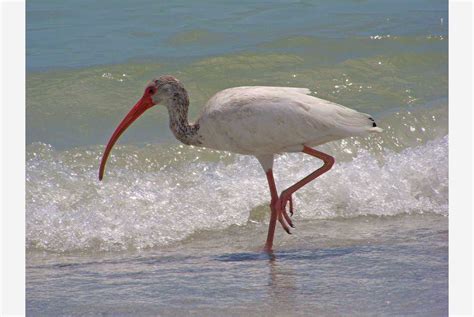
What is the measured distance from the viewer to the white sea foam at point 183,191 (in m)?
8.70

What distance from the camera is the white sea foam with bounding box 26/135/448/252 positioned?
8.70 metres

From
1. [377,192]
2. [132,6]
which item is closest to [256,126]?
[377,192]

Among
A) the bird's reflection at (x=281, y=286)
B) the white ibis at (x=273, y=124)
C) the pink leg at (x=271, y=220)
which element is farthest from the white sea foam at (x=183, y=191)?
the bird's reflection at (x=281, y=286)

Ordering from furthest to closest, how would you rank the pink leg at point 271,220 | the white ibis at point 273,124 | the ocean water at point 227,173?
the pink leg at point 271,220, the white ibis at point 273,124, the ocean water at point 227,173

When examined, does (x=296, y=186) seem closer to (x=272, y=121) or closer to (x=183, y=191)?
(x=272, y=121)

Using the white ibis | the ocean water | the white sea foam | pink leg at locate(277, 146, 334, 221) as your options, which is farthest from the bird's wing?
the white sea foam

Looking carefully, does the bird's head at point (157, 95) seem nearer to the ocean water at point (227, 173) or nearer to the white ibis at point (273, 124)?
the white ibis at point (273, 124)

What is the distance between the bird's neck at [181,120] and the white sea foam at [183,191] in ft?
2.60

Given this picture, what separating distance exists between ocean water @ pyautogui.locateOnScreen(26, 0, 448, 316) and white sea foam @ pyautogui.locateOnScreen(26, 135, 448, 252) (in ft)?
0.07

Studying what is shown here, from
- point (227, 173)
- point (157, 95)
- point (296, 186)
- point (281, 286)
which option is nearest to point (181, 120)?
point (157, 95)

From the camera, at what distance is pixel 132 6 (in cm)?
1684

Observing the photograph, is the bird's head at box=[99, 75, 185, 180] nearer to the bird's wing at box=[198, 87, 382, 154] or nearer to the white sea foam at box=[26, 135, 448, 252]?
the bird's wing at box=[198, 87, 382, 154]

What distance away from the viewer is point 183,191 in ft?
31.8

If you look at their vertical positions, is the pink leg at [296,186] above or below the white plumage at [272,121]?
below
